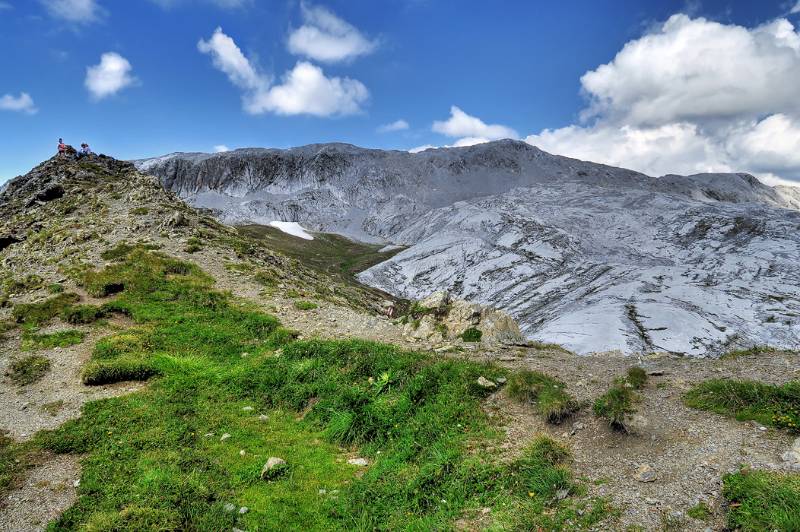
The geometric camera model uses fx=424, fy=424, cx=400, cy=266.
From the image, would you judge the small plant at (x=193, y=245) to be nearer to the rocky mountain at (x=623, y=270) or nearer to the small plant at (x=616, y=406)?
the small plant at (x=616, y=406)

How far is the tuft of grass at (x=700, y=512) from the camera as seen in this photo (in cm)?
742

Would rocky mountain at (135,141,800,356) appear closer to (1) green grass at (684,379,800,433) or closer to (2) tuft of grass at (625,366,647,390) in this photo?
(2) tuft of grass at (625,366,647,390)

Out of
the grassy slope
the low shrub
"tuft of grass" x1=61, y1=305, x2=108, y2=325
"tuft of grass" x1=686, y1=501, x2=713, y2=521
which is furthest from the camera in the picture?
the grassy slope

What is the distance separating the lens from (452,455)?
10234mm

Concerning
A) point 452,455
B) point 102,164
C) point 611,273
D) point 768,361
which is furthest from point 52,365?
point 611,273

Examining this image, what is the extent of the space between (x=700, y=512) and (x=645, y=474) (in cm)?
135

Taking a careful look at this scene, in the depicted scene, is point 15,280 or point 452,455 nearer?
point 452,455

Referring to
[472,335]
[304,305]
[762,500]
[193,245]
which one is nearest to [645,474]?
[762,500]

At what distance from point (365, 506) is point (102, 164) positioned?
6024 centimetres

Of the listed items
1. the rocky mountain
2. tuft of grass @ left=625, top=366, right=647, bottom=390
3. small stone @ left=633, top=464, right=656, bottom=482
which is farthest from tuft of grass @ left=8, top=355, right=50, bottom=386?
the rocky mountain

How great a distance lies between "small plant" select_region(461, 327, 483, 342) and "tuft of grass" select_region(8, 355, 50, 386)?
16788 millimetres

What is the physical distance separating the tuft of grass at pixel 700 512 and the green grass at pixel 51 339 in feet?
73.8

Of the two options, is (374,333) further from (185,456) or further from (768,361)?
(768,361)

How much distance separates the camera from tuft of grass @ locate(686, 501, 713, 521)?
742 centimetres
